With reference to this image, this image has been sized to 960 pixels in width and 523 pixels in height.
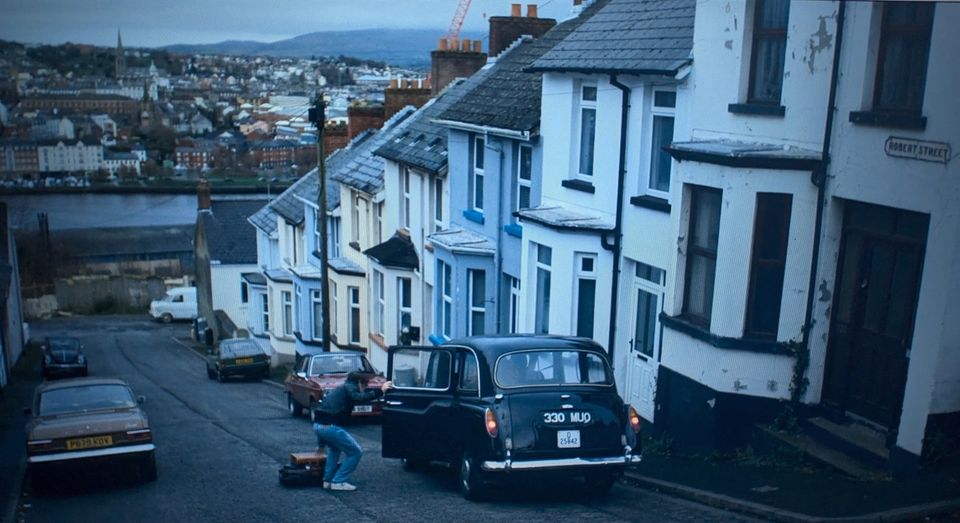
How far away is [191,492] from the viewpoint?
1186cm

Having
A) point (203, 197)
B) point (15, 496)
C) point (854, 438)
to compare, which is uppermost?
point (854, 438)

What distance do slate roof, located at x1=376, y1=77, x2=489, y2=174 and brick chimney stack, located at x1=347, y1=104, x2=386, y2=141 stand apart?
29.5ft

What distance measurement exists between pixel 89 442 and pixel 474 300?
1011 cm

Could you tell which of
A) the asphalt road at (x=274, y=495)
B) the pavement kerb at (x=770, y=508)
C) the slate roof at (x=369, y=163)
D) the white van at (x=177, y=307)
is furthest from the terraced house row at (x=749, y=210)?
the white van at (x=177, y=307)

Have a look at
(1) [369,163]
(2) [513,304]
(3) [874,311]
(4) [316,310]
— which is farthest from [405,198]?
(3) [874,311]

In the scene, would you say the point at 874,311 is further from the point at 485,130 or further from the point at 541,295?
the point at 485,130

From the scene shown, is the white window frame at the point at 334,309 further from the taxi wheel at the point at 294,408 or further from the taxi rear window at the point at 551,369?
the taxi rear window at the point at 551,369

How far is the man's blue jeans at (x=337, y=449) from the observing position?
1070 cm

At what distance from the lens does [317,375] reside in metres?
A: 20.7

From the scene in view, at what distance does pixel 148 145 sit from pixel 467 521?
2287 inches

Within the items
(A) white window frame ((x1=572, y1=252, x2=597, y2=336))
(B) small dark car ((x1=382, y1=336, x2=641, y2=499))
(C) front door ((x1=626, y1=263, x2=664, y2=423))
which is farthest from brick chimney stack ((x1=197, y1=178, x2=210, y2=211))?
(B) small dark car ((x1=382, y1=336, x2=641, y2=499))

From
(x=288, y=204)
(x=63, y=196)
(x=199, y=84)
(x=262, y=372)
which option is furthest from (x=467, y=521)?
(x=199, y=84)

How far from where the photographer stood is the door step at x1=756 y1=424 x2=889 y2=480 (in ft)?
30.2

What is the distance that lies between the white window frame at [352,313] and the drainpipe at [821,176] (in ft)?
67.6
